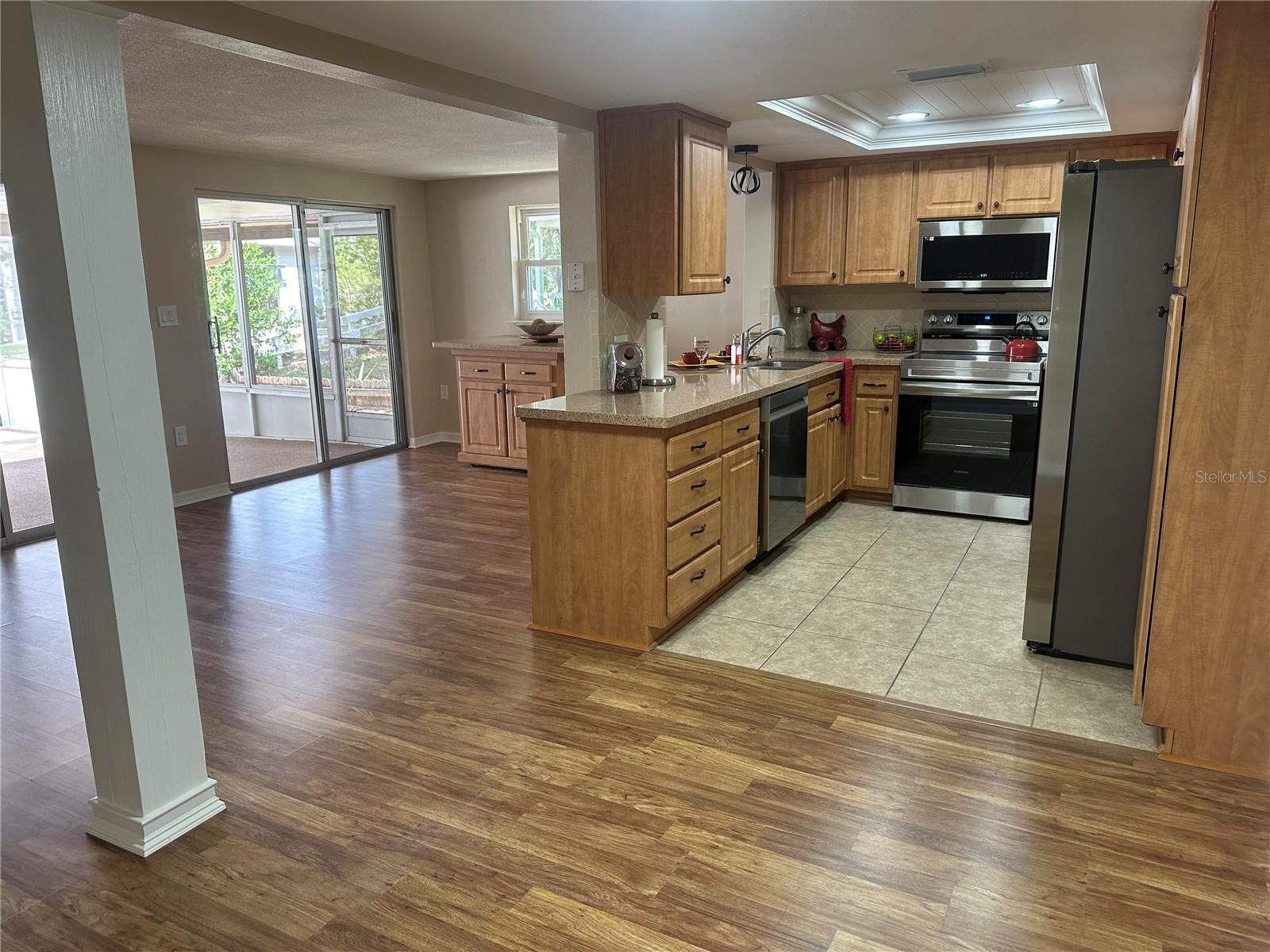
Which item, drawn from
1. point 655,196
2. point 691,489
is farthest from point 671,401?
point 655,196

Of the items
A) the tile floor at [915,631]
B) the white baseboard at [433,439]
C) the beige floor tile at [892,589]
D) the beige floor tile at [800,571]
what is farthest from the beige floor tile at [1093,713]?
the white baseboard at [433,439]

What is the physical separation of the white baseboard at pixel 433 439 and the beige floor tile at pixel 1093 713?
18.9 feet

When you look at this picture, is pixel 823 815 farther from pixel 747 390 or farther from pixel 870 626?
pixel 747 390

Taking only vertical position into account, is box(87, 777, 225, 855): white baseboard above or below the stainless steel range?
below

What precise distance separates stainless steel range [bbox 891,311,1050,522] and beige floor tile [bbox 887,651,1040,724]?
6.91 ft

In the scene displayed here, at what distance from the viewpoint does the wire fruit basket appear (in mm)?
5777

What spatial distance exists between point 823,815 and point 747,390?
6.67ft

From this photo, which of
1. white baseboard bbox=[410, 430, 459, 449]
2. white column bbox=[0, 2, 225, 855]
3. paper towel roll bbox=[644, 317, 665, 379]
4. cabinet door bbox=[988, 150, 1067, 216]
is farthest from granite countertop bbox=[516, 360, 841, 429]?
white baseboard bbox=[410, 430, 459, 449]

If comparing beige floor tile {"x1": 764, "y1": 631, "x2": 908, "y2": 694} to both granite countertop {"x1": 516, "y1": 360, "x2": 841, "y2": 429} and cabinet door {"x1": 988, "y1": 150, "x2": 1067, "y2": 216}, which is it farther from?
cabinet door {"x1": 988, "y1": 150, "x2": 1067, "y2": 216}

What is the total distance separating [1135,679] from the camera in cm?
267

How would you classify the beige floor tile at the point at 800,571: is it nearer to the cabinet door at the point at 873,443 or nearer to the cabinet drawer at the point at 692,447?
the cabinet drawer at the point at 692,447

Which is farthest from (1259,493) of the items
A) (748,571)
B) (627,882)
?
(748,571)

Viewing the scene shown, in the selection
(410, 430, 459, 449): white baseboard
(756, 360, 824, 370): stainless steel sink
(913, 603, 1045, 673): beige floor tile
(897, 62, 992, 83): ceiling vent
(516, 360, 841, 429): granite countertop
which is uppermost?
(897, 62, 992, 83): ceiling vent

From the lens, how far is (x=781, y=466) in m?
4.32
